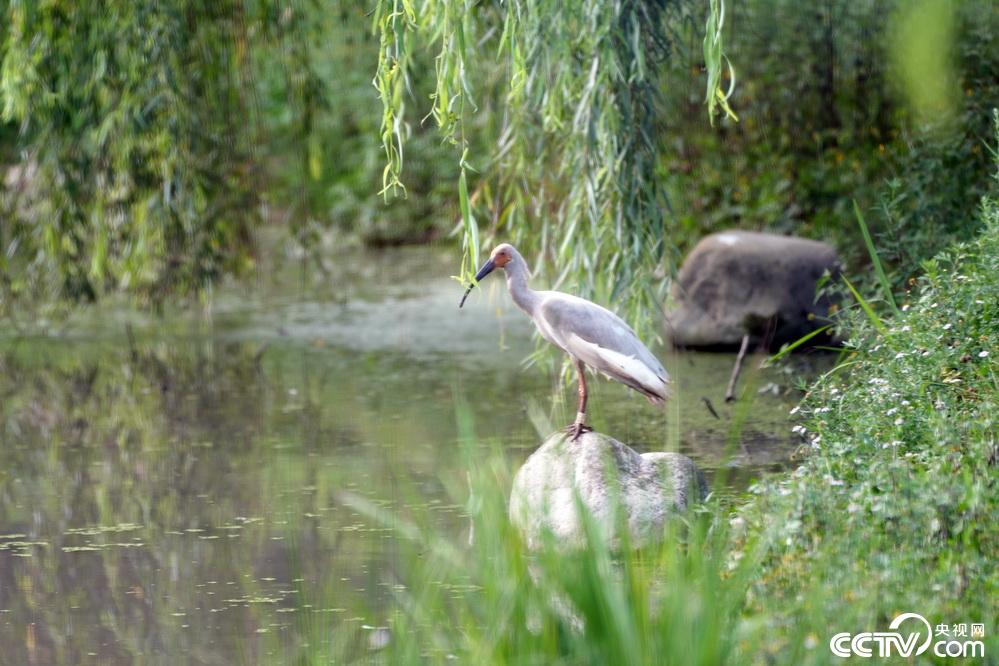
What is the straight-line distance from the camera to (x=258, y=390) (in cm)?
915

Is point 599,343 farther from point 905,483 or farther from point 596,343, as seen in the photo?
point 905,483

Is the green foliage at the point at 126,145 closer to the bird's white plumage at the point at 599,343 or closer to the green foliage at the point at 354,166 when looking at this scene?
the bird's white plumage at the point at 599,343

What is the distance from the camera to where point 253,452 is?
24.5 ft

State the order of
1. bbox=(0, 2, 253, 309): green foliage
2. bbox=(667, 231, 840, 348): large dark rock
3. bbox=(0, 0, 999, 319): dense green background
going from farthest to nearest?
bbox=(667, 231, 840, 348): large dark rock
bbox=(0, 2, 253, 309): green foliage
bbox=(0, 0, 999, 319): dense green background

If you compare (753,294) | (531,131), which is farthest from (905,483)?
(753,294)

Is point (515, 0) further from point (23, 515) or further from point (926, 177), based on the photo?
point (926, 177)

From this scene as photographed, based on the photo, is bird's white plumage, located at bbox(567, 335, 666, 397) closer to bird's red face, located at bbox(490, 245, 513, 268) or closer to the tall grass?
bird's red face, located at bbox(490, 245, 513, 268)

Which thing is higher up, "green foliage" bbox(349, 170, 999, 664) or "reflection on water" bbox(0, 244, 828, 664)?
"green foliage" bbox(349, 170, 999, 664)

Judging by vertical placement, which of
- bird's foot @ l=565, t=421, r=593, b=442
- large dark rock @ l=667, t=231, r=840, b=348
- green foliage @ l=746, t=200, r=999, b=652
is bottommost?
large dark rock @ l=667, t=231, r=840, b=348

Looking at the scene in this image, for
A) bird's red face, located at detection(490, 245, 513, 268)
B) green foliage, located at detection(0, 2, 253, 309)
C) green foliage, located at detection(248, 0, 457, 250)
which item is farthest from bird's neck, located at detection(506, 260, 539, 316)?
green foliage, located at detection(248, 0, 457, 250)

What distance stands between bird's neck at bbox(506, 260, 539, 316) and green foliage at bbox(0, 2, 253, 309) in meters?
2.62

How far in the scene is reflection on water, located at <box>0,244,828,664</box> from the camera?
4.95 meters

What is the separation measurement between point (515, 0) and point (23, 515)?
3066mm

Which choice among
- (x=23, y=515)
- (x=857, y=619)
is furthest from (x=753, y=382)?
(x=857, y=619)
